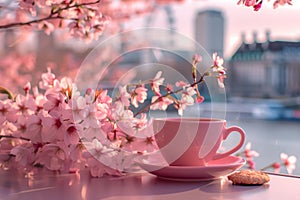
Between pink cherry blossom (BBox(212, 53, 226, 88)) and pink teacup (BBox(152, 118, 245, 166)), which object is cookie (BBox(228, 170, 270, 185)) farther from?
pink cherry blossom (BBox(212, 53, 226, 88))

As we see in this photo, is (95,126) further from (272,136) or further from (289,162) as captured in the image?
(272,136)

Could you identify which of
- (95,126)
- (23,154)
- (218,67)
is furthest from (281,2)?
(23,154)

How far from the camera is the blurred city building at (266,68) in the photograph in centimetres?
143

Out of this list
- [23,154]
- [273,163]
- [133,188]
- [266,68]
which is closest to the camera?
[133,188]

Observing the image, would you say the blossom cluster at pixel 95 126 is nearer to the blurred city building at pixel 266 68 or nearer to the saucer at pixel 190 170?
the saucer at pixel 190 170

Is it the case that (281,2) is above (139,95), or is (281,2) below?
above

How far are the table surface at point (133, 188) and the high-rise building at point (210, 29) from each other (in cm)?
82

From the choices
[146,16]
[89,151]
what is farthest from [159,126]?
[146,16]

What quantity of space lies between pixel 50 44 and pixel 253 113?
4.79ft

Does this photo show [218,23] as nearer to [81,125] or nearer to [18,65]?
[81,125]

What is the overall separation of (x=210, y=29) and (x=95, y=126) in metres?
0.97

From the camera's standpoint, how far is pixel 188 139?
68 cm

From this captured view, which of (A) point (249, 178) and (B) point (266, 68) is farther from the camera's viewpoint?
(B) point (266, 68)

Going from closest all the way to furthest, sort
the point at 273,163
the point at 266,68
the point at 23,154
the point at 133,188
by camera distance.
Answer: the point at 133,188 < the point at 23,154 < the point at 273,163 < the point at 266,68
